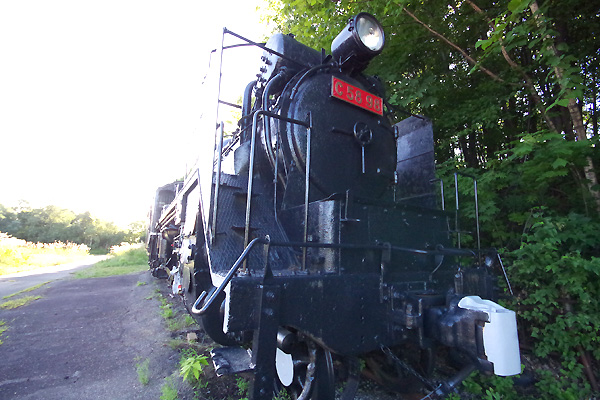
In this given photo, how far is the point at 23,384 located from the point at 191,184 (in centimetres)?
226

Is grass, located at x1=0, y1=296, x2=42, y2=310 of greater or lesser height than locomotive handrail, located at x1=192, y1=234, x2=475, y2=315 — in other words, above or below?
below

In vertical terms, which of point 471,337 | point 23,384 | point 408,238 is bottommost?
point 23,384

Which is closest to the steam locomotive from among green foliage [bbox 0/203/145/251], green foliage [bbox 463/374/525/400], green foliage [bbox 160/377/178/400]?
green foliage [bbox 160/377/178/400]

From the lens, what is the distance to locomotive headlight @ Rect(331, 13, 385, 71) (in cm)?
286

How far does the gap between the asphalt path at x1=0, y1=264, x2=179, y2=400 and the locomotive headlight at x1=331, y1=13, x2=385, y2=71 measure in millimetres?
3478

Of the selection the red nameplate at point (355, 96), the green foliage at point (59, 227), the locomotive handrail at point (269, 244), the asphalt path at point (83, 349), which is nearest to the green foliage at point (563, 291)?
the locomotive handrail at point (269, 244)

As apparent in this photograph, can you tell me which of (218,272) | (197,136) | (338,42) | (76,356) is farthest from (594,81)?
(76,356)

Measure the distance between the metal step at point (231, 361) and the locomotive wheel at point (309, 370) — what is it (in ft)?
1.16

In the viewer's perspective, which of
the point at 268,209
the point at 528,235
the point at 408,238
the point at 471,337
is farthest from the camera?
the point at 528,235

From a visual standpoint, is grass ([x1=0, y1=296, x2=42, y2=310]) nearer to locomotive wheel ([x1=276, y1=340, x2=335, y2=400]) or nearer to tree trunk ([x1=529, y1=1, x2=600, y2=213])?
locomotive wheel ([x1=276, y1=340, x2=335, y2=400])

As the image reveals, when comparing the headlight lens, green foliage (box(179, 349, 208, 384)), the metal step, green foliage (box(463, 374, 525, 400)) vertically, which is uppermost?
the headlight lens

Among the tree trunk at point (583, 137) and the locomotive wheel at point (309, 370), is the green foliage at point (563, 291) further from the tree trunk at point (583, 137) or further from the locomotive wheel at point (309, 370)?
the locomotive wheel at point (309, 370)

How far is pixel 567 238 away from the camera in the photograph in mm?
3398

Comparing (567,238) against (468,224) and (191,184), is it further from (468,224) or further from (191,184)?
(191,184)
